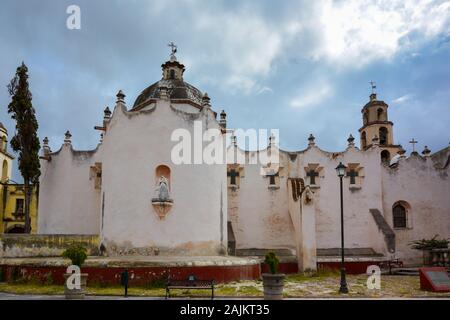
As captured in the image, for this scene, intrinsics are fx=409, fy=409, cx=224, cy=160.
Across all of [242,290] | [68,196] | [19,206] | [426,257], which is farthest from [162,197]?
[19,206]

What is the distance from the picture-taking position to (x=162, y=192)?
719 inches

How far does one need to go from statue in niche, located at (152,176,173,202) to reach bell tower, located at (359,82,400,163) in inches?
860

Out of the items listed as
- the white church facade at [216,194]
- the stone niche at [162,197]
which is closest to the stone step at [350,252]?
the white church facade at [216,194]

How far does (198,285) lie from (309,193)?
9528mm

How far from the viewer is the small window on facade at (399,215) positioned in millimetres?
26359

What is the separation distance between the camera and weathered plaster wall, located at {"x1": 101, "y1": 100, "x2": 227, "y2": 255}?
18.1 m

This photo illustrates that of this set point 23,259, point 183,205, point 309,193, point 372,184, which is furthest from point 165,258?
point 372,184

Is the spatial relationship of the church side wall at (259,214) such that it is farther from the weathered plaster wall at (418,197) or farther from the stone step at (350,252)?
the weathered plaster wall at (418,197)

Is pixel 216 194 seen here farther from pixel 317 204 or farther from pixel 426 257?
pixel 426 257

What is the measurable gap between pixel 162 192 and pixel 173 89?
24.0ft

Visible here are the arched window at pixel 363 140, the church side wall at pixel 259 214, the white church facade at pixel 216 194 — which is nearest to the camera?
the white church facade at pixel 216 194

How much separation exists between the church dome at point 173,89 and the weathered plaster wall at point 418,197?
13.2 m

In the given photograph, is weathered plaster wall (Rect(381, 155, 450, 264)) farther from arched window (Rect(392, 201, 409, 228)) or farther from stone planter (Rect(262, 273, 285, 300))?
stone planter (Rect(262, 273, 285, 300))

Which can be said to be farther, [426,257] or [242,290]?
[426,257]
